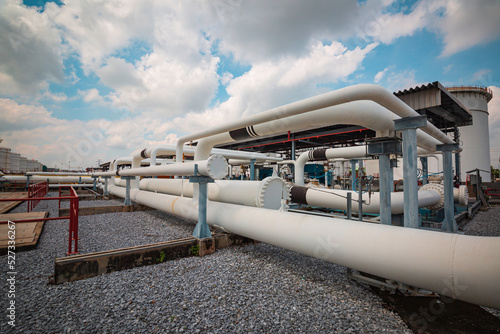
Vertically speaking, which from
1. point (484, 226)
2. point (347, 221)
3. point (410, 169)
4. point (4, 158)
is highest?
point (4, 158)

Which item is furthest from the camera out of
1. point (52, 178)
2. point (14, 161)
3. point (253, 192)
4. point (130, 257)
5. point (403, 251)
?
point (14, 161)

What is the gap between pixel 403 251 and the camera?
1823mm

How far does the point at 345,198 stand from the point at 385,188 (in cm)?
238

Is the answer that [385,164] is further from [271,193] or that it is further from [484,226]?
[484,226]

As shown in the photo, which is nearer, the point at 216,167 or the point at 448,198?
the point at 216,167

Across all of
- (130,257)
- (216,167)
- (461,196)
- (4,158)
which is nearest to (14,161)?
(4,158)

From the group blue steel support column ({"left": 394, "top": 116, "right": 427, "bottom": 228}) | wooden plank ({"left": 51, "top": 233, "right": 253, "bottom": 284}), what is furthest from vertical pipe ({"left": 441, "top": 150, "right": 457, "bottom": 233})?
wooden plank ({"left": 51, "top": 233, "right": 253, "bottom": 284})

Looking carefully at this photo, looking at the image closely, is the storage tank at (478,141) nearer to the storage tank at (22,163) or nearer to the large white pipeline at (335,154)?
the large white pipeline at (335,154)

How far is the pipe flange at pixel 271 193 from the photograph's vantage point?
11.8 feet

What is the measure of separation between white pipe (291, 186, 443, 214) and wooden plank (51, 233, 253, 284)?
8.58 ft

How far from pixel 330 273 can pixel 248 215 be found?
131 centimetres

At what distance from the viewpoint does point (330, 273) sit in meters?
2.92

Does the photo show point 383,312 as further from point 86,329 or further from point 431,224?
point 431,224

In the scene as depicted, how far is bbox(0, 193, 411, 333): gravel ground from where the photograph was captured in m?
1.88
